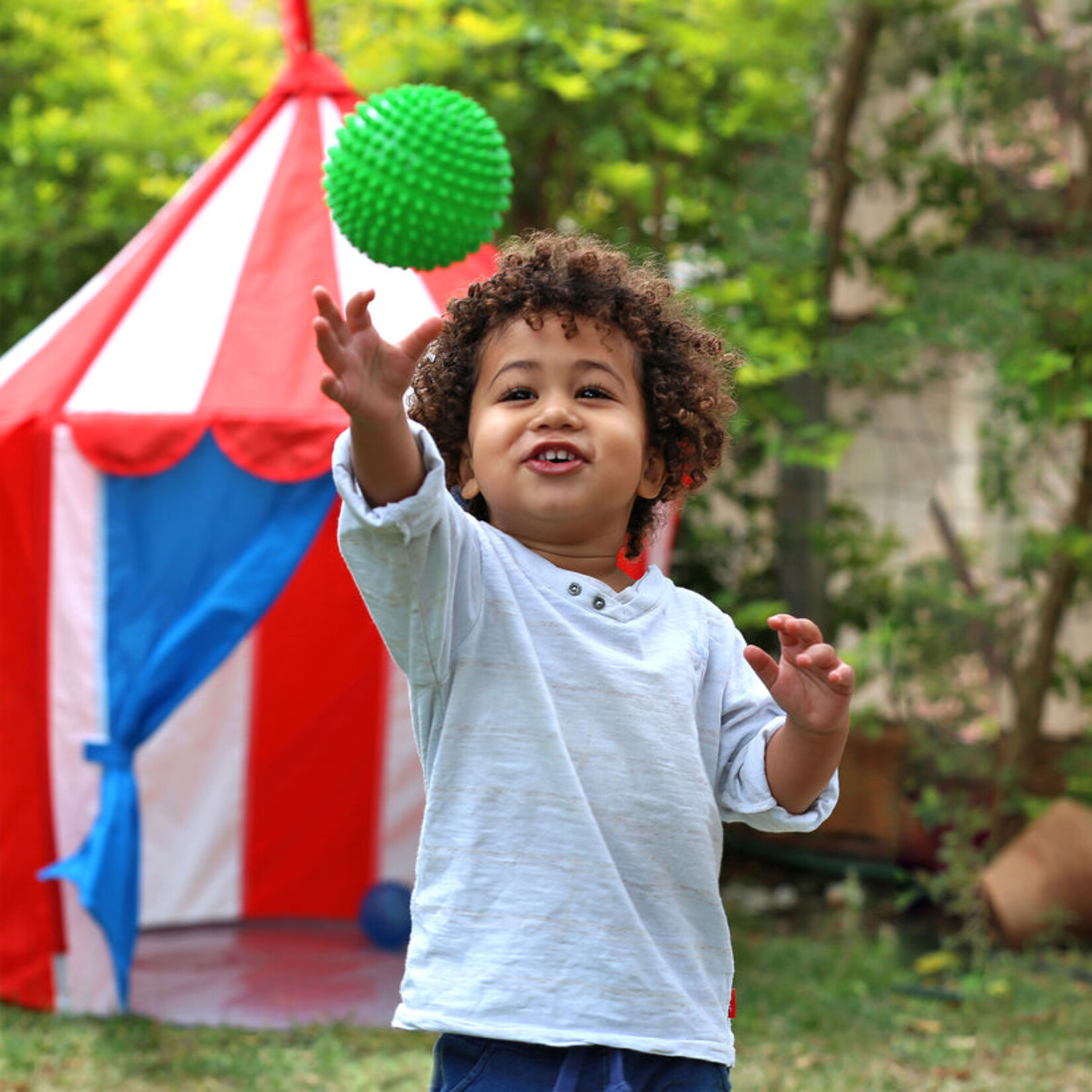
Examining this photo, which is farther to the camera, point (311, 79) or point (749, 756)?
point (311, 79)

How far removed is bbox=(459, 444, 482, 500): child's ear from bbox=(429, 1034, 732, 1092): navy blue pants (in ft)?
1.89

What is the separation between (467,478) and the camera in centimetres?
165

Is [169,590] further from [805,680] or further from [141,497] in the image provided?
[805,680]

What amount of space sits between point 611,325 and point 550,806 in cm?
52

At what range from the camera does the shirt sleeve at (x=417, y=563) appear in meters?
1.28

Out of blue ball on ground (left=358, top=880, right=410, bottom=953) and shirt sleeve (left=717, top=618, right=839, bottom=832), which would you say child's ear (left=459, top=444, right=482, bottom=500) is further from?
blue ball on ground (left=358, top=880, right=410, bottom=953)

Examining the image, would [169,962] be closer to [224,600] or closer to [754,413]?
[224,600]

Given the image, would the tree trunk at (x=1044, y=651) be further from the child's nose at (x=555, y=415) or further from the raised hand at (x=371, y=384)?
the raised hand at (x=371, y=384)

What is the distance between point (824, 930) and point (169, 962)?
2052 mm

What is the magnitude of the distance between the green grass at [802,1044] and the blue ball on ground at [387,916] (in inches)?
28.9

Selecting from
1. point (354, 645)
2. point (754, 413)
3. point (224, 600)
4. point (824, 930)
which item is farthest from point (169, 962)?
point (754, 413)

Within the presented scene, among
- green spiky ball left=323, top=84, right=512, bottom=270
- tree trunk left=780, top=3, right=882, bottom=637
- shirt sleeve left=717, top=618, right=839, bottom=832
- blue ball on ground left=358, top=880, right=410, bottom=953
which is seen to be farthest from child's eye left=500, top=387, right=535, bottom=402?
tree trunk left=780, top=3, right=882, bottom=637

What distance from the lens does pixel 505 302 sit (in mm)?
1575

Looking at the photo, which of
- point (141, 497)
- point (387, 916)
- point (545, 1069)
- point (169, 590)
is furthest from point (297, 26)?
point (545, 1069)
